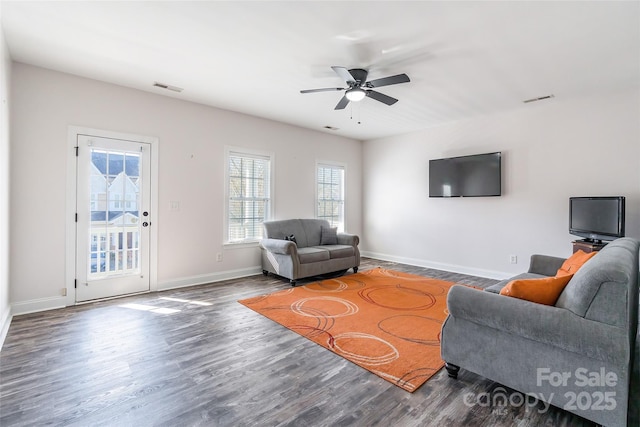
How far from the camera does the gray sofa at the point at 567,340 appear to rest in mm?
1512

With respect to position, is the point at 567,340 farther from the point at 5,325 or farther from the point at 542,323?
the point at 5,325

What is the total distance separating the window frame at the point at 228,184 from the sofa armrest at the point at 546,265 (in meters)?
4.06

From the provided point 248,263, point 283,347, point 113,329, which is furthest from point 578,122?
point 113,329

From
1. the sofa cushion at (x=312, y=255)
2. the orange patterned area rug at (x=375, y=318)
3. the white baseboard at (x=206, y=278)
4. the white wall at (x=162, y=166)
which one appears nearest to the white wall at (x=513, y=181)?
the orange patterned area rug at (x=375, y=318)

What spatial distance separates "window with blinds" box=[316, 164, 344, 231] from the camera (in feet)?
21.5

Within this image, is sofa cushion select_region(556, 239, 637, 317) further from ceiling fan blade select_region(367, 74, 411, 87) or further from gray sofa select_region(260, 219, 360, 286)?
gray sofa select_region(260, 219, 360, 286)

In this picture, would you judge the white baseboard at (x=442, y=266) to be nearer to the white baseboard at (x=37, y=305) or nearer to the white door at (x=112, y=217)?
the white door at (x=112, y=217)

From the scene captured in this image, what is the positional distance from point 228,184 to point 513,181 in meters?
4.75

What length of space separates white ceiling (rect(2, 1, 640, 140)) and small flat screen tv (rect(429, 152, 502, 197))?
43.5 inches

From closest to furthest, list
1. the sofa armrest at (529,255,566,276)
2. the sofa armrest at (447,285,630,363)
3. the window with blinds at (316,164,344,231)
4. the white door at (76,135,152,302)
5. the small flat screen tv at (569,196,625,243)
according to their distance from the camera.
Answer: the sofa armrest at (447,285,630,363) → the sofa armrest at (529,255,566,276) → the small flat screen tv at (569,196,625,243) → the white door at (76,135,152,302) → the window with blinds at (316,164,344,231)

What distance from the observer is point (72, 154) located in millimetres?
3666

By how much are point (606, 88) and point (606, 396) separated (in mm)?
4162

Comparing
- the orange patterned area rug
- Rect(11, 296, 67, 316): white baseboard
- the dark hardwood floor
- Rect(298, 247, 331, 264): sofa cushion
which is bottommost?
the dark hardwood floor

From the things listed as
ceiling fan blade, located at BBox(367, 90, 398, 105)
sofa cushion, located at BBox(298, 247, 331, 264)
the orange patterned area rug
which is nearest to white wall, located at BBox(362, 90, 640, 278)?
the orange patterned area rug
